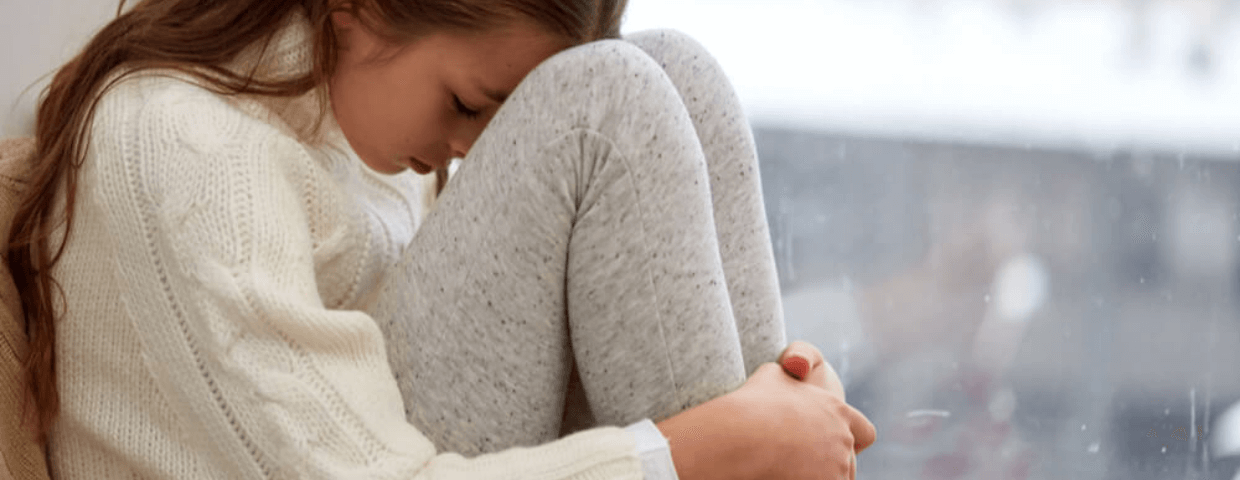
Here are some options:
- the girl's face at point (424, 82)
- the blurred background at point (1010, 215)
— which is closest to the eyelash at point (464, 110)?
the girl's face at point (424, 82)

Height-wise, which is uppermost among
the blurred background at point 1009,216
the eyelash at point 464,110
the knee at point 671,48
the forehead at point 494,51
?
the knee at point 671,48

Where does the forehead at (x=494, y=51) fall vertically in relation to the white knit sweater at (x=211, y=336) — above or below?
above

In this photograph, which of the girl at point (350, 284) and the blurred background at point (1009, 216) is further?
the blurred background at point (1009, 216)

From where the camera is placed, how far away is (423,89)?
0.72 metres

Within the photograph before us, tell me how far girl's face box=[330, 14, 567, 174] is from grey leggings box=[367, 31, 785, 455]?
0.09m

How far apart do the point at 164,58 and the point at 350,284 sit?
18 centimetres

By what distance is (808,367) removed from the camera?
65cm

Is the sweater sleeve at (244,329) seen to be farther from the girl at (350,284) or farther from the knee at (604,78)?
the knee at (604,78)

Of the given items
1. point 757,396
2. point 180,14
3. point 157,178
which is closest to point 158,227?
point 157,178

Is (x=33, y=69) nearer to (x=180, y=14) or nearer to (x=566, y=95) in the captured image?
(x=180, y=14)

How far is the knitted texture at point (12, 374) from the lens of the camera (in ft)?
1.91

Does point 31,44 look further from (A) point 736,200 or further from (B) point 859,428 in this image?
(B) point 859,428

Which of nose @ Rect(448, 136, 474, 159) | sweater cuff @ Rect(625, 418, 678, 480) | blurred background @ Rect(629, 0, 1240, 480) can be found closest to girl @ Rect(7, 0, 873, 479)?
sweater cuff @ Rect(625, 418, 678, 480)

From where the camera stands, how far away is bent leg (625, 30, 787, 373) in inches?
27.1
